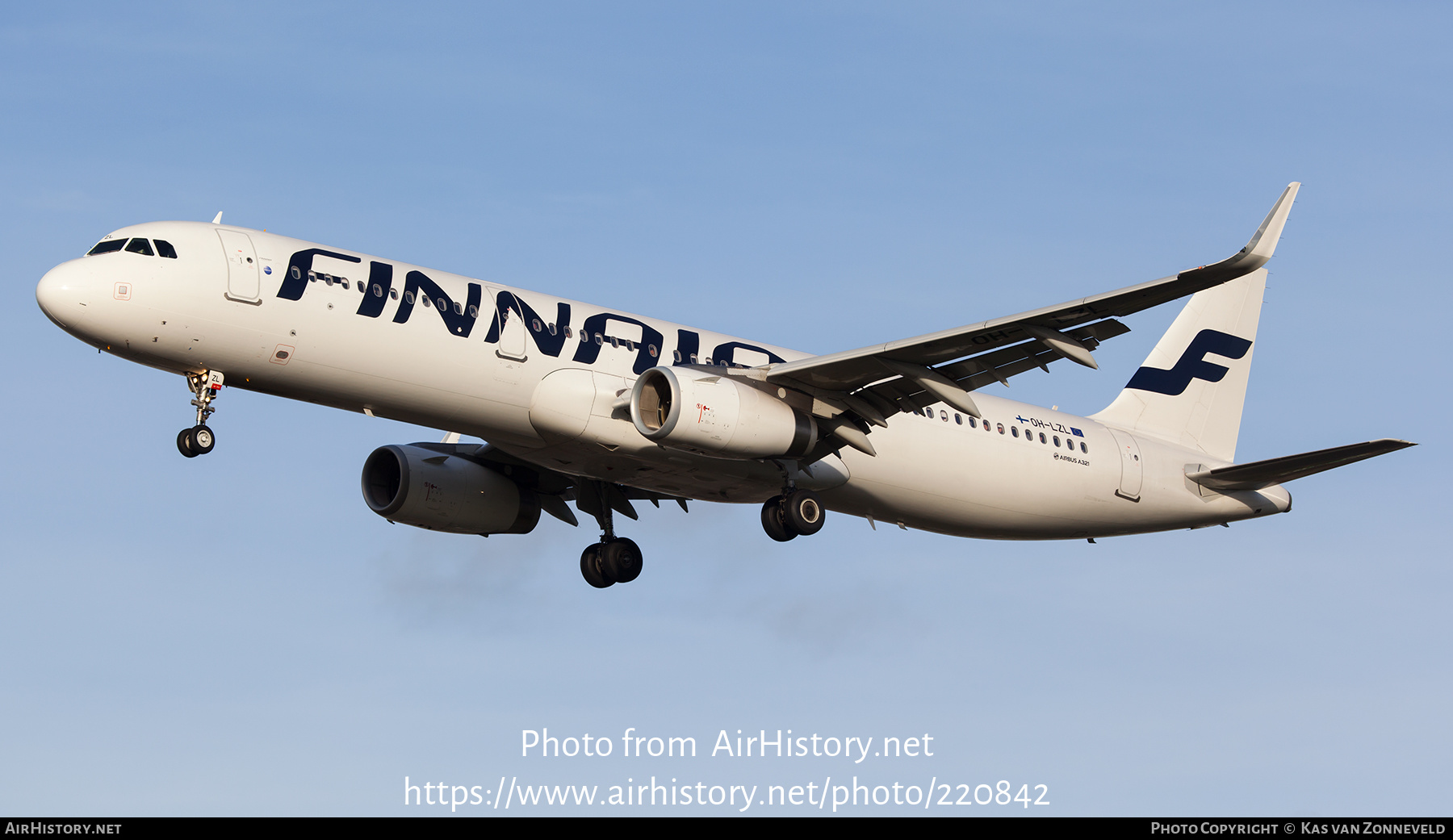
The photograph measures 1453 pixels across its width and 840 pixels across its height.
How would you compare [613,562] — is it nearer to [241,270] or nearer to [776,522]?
[776,522]

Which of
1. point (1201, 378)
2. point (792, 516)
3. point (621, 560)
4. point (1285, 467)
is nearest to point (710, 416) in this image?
point (792, 516)

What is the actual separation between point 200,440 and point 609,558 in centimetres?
1175

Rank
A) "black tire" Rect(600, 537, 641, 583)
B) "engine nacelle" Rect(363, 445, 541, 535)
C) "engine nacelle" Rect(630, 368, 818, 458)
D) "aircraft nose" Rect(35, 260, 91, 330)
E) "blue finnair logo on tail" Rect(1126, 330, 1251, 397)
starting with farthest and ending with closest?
1. "blue finnair logo on tail" Rect(1126, 330, 1251, 397)
2. "black tire" Rect(600, 537, 641, 583)
3. "engine nacelle" Rect(363, 445, 541, 535)
4. "engine nacelle" Rect(630, 368, 818, 458)
5. "aircraft nose" Rect(35, 260, 91, 330)

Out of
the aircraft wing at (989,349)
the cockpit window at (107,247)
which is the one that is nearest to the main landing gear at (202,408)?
the cockpit window at (107,247)

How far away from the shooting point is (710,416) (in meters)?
31.4

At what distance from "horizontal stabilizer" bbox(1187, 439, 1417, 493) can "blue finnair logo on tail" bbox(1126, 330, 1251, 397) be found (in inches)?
128

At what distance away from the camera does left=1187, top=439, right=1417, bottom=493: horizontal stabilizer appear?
3344 cm

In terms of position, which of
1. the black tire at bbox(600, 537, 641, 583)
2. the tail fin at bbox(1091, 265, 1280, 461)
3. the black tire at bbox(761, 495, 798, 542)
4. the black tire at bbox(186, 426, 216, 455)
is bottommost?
the black tire at bbox(186, 426, 216, 455)

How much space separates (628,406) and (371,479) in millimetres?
8997

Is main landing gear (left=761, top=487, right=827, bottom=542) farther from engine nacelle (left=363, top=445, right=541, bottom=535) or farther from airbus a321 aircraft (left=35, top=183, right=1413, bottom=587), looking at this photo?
engine nacelle (left=363, top=445, right=541, bottom=535)

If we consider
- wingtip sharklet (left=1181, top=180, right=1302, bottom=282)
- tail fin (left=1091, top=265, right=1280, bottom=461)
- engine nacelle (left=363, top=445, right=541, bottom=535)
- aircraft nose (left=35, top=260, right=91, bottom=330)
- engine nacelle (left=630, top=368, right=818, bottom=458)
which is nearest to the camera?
wingtip sharklet (left=1181, top=180, right=1302, bottom=282)

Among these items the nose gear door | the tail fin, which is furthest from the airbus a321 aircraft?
the tail fin

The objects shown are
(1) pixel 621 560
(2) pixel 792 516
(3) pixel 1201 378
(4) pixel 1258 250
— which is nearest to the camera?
(4) pixel 1258 250

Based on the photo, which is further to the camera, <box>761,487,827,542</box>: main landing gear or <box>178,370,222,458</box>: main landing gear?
<box>761,487,827,542</box>: main landing gear
